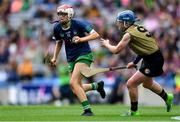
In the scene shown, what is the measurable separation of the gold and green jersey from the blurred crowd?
10687 mm

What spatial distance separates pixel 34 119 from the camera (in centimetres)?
1514

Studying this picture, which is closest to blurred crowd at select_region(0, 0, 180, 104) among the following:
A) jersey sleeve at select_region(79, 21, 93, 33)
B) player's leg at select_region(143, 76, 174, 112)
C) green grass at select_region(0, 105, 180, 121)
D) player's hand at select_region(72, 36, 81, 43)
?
green grass at select_region(0, 105, 180, 121)

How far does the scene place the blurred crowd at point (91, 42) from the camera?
27.7 m

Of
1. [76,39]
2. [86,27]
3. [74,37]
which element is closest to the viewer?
[76,39]

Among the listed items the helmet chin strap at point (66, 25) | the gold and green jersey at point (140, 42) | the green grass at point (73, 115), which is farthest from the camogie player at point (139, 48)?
the helmet chin strap at point (66, 25)

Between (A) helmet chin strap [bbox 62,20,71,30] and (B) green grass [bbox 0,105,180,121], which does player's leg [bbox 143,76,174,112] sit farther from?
(A) helmet chin strap [bbox 62,20,71,30]

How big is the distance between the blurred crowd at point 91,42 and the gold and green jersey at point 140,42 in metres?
10.7

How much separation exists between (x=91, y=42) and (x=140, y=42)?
13142mm

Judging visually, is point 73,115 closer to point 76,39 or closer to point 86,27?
point 76,39

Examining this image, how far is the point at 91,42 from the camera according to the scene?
29.0m

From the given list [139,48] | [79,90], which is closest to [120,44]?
[139,48]

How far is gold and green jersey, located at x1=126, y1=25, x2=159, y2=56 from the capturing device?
15875 millimetres

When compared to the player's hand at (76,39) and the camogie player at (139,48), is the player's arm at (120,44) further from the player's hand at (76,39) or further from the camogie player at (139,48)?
the player's hand at (76,39)

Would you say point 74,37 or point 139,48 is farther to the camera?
point 74,37
